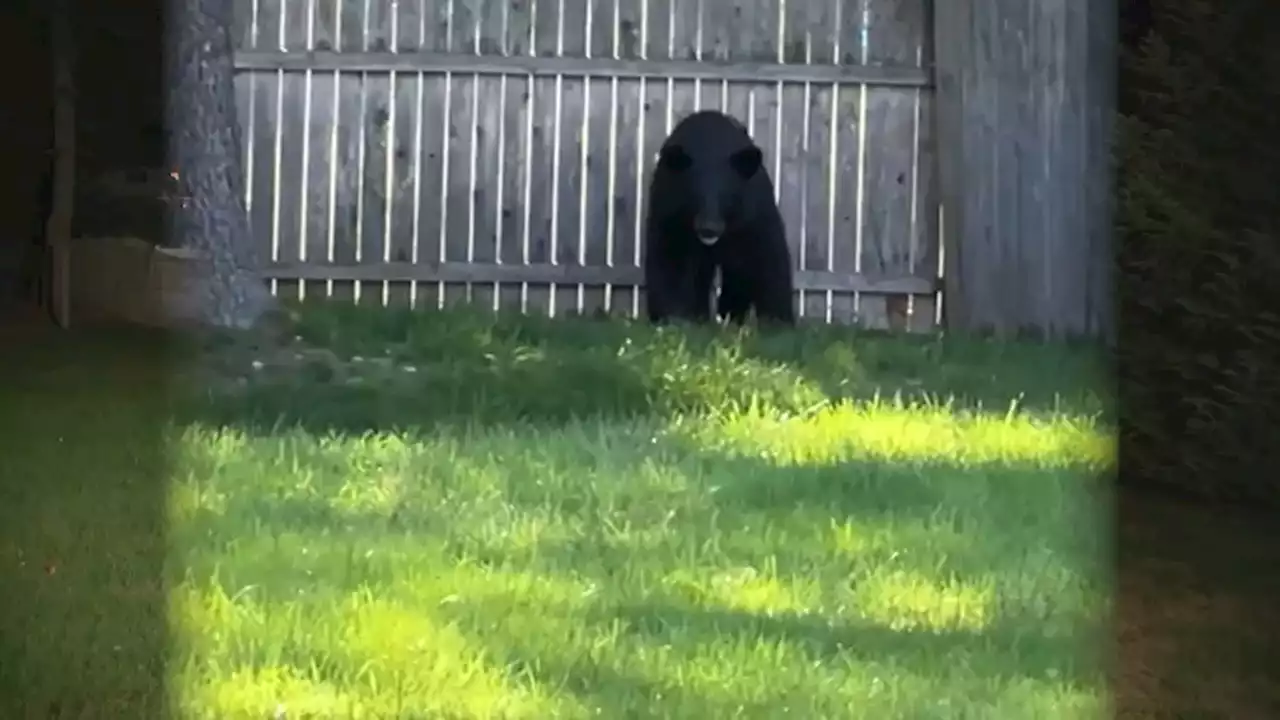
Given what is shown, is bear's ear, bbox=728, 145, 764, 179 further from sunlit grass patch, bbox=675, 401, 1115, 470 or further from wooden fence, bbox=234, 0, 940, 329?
sunlit grass patch, bbox=675, 401, 1115, 470

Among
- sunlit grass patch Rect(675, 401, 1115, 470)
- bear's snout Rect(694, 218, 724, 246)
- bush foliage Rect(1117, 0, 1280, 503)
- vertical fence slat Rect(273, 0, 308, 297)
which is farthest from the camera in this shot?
vertical fence slat Rect(273, 0, 308, 297)

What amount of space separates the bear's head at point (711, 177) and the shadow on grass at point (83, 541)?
1.32 m

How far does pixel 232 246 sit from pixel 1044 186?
6.10ft

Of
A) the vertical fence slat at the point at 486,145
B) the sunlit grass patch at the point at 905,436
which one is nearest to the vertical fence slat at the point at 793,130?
the vertical fence slat at the point at 486,145

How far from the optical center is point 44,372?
3092mm

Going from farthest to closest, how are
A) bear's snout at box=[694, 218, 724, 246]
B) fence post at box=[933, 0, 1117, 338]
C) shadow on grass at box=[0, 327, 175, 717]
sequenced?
fence post at box=[933, 0, 1117, 338]
bear's snout at box=[694, 218, 724, 246]
shadow on grass at box=[0, 327, 175, 717]

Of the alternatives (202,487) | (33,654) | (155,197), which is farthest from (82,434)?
(155,197)

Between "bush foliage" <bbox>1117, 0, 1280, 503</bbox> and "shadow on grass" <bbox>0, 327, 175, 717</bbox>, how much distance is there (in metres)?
1.21

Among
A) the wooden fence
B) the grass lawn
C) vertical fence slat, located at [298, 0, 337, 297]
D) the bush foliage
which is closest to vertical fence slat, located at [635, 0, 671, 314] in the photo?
the wooden fence

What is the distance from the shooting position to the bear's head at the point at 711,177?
13.0ft

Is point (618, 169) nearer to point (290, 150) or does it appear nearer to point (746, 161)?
point (746, 161)

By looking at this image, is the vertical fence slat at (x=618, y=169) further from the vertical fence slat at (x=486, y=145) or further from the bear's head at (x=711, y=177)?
the bear's head at (x=711, y=177)

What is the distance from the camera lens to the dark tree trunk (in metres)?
3.69

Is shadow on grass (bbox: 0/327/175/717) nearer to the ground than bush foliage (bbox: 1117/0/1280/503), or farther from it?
nearer to the ground
